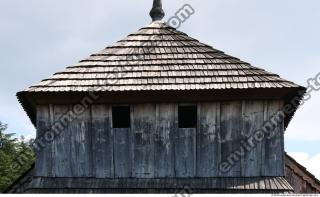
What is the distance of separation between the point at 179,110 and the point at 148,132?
109 centimetres

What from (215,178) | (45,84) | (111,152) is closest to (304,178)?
(215,178)

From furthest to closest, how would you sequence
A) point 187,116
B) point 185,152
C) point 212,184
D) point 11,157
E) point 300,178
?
point 11,157, point 300,178, point 187,116, point 185,152, point 212,184

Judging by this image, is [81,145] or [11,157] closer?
[81,145]

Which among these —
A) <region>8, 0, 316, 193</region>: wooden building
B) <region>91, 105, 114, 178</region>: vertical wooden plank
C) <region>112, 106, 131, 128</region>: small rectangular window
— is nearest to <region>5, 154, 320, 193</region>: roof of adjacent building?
<region>8, 0, 316, 193</region>: wooden building

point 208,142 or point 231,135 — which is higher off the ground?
point 231,135

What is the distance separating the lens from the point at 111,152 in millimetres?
13922

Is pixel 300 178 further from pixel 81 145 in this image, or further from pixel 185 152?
pixel 81 145

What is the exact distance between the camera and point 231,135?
13883mm

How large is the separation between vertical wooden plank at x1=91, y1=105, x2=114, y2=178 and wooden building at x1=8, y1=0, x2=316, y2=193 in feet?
0.07

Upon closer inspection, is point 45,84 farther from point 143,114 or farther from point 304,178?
point 304,178

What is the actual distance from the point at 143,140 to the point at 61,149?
185cm

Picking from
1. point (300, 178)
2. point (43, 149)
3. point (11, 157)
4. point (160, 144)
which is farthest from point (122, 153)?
point (11, 157)

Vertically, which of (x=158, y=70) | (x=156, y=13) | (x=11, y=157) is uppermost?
(x=156, y=13)

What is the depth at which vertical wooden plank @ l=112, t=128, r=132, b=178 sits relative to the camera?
1382 cm
